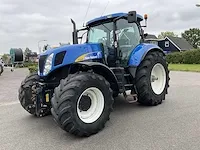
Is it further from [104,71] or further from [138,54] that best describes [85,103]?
[138,54]

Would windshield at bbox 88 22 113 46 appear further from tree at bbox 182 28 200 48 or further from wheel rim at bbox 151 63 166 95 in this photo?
tree at bbox 182 28 200 48

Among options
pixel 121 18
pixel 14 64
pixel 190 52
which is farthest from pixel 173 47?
pixel 121 18

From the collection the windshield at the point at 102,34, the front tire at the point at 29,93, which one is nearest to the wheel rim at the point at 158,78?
the windshield at the point at 102,34

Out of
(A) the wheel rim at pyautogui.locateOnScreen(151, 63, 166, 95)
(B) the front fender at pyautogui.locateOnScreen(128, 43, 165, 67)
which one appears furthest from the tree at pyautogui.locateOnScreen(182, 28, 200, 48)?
(B) the front fender at pyautogui.locateOnScreen(128, 43, 165, 67)

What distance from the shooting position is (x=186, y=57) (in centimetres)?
2778

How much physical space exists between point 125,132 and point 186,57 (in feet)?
84.7

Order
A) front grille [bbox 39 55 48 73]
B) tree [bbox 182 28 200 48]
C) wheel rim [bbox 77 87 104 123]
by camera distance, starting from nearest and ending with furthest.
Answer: wheel rim [bbox 77 87 104 123] → front grille [bbox 39 55 48 73] → tree [bbox 182 28 200 48]

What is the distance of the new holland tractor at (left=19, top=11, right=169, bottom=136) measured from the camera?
390 centimetres

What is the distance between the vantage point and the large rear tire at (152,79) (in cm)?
557

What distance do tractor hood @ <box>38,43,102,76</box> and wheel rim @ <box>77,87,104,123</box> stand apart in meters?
0.77

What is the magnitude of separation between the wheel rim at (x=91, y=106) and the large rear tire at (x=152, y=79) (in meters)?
1.52

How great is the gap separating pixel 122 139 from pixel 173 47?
1831 inches

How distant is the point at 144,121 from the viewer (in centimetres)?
466

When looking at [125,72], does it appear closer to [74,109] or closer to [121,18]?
[121,18]
